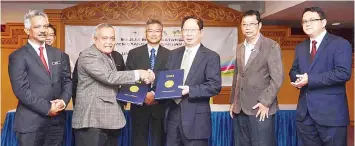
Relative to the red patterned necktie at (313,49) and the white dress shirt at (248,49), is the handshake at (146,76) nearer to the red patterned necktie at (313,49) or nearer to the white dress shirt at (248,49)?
the white dress shirt at (248,49)

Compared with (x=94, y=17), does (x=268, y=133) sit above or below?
below

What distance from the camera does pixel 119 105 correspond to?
246 centimetres

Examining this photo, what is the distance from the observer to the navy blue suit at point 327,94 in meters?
2.31

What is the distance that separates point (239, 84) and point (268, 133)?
0.36 m

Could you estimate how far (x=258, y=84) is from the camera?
2.43m

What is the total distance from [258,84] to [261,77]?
0.16 ft

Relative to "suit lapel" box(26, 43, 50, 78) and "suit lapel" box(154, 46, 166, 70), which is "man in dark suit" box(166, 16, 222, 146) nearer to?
"suit lapel" box(154, 46, 166, 70)

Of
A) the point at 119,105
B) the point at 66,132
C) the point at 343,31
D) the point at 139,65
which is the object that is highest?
the point at 343,31

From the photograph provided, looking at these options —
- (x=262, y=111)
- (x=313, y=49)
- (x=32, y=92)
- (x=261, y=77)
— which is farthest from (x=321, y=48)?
(x=32, y=92)

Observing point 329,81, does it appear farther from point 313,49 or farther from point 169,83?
point 169,83

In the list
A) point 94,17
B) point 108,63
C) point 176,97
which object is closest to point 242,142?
point 176,97

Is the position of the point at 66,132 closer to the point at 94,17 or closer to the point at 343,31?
the point at 94,17

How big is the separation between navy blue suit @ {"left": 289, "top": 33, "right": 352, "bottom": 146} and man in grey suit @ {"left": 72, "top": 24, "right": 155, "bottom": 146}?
1.06 m

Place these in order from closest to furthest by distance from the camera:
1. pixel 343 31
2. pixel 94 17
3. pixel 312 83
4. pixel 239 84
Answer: pixel 312 83 → pixel 239 84 → pixel 94 17 → pixel 343 31
